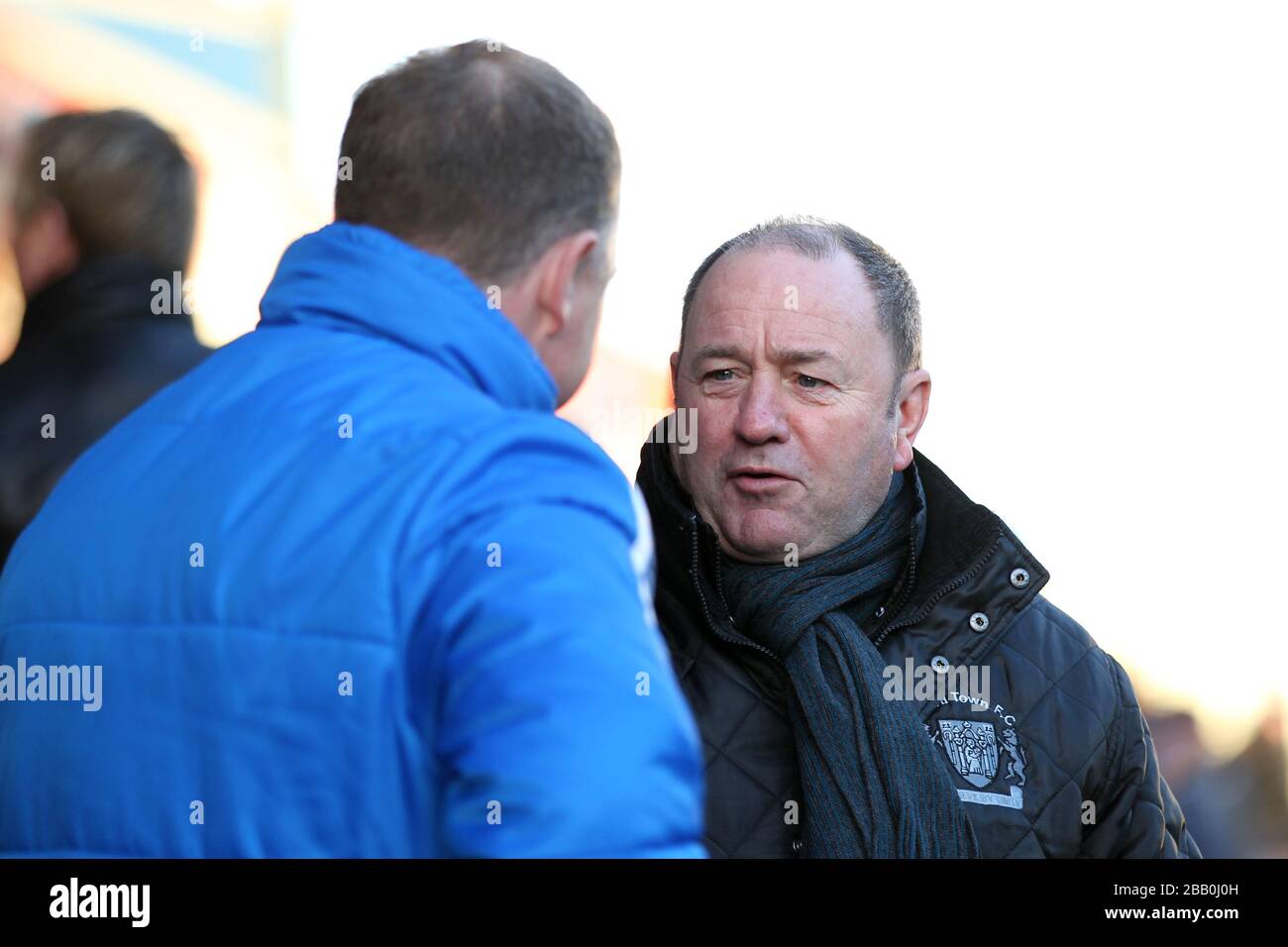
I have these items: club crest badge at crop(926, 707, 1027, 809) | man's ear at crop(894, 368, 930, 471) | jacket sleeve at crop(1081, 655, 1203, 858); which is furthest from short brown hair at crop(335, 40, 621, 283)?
jacket sleeve at crop(1081, 655, 1203, 858)

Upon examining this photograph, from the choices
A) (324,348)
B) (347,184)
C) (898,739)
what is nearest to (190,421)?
(324,348)

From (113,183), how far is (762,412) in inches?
51.6

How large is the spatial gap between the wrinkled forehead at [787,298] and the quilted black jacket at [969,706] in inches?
11.6

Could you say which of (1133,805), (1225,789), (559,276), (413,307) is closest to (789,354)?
(1133,805)

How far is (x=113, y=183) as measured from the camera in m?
2.77

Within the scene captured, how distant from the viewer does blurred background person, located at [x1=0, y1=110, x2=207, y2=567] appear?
2.64m

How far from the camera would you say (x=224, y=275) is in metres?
4.38

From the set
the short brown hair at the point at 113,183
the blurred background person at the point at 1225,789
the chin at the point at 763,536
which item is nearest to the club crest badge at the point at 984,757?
the chin at the point at 763,536

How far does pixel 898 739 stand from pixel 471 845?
1.45m

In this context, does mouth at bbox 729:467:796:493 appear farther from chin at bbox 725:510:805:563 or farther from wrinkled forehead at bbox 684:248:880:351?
wrinkled forehead at bbox 684:248:880:351

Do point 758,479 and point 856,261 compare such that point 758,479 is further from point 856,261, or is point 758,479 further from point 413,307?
point 413,307

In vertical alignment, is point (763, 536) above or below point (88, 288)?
below
